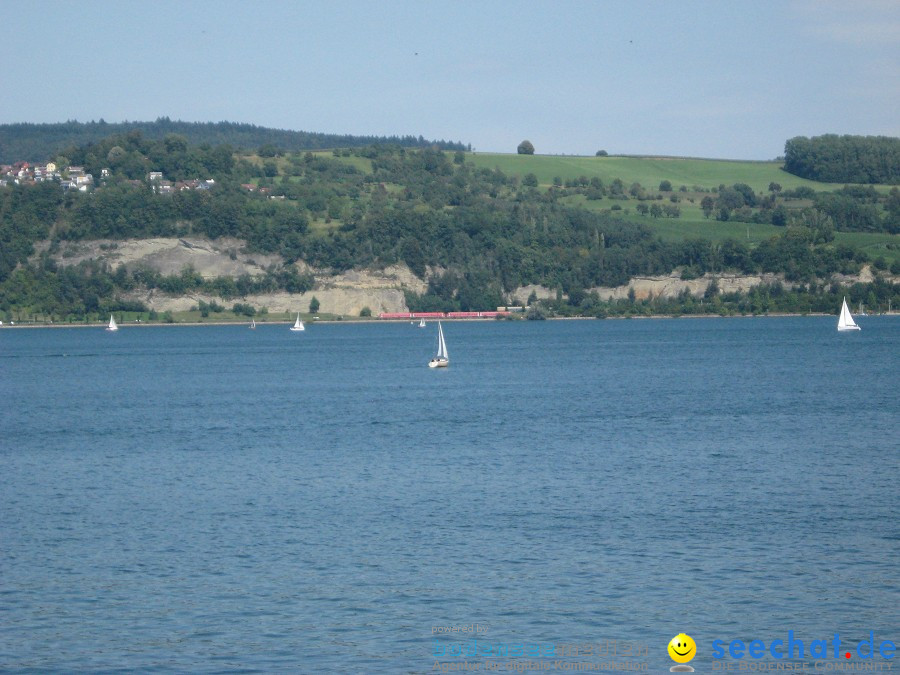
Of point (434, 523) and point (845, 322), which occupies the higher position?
point (434, 523)

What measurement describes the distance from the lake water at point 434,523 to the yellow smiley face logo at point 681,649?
36 cm

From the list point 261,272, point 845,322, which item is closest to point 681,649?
point 845,322

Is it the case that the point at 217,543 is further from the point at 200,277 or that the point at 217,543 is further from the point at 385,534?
the point at 200,277

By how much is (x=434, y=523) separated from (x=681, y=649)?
11499 mm

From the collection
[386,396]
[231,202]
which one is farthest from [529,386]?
[231,202]

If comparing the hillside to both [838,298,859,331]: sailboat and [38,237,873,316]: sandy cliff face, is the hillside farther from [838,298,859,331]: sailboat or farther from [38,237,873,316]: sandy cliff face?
[838,298,859,331]: sailboat

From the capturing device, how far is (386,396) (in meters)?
65.4

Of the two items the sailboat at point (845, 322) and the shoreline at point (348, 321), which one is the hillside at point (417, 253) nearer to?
the shoreline at point (348, 321)

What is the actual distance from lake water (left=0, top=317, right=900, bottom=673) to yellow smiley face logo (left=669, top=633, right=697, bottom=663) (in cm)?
36

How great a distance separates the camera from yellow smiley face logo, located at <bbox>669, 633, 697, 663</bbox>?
711 inches

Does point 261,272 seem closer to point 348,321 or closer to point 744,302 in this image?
point 348,321

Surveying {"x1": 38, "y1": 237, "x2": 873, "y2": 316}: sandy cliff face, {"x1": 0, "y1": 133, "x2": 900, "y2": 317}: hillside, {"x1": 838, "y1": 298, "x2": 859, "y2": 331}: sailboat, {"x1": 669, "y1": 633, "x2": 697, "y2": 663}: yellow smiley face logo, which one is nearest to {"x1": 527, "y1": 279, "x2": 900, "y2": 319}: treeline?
{"x1": 0, "y1": 133, "x2": 900, "y2": 317}: hillside

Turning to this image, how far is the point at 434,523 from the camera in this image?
2891cm

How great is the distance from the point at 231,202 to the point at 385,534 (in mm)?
Result: 175155
